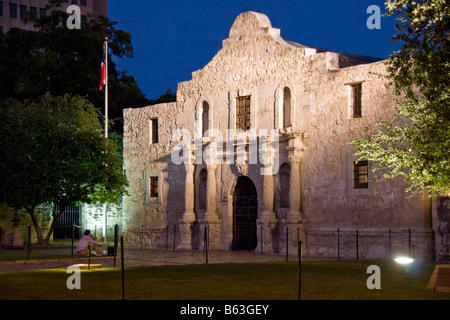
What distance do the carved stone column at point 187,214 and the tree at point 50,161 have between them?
12.1 ft

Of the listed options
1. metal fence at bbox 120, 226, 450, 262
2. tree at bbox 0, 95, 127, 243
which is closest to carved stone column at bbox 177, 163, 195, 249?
metal fence at bbox 120, 226, 450, 262

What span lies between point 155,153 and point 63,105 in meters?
5.57

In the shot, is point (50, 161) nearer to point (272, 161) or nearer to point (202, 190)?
point (202, 190)

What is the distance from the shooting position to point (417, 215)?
82.0 ft

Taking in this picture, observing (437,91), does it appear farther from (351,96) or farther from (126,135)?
(126,135)

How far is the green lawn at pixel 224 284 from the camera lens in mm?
14016

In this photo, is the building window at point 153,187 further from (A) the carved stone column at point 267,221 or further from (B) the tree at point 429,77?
(B) the tree at point 429,77

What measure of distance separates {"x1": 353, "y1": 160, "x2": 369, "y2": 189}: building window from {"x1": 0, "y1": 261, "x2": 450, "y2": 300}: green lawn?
20.3 ft

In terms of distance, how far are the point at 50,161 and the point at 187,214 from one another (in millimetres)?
6401

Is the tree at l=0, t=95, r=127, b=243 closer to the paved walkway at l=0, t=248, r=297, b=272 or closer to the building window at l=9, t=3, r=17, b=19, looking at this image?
the paved walkway at l=0, t=248, r=297, b=272

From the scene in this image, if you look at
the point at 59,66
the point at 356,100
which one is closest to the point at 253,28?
the point at 356,100

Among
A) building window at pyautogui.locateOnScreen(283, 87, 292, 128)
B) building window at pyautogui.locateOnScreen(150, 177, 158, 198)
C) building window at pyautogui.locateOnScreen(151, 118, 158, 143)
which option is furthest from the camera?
building window at pyautogui.locateOnScreen(151, 118, 158, 143)

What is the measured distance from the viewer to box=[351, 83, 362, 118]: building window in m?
27.5

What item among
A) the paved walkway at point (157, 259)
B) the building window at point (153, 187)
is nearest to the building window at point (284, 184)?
the paved walkway at point (157, 259)
